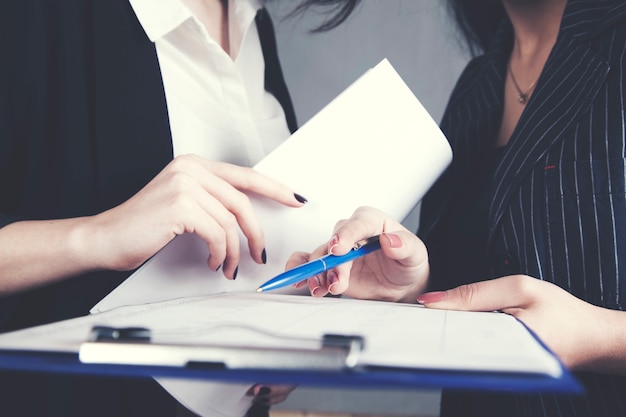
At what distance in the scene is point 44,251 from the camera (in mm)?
580

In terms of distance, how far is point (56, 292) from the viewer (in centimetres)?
68

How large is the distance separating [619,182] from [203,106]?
→ 0.61 meters

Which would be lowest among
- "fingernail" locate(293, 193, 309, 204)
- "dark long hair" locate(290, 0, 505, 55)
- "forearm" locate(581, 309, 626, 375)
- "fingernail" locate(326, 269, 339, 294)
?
"forearm" locate(581, 309, 626, 375)

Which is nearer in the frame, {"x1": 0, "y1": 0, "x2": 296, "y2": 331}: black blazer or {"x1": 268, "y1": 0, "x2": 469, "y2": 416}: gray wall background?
{"x1": 0, "y1": 0, "x2": 296, "y2": 331}: black blazer

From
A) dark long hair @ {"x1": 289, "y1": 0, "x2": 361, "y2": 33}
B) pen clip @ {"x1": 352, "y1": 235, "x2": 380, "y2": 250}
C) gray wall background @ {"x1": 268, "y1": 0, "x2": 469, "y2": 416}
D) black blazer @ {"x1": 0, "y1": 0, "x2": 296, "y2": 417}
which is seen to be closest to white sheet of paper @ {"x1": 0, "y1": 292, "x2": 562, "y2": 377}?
pen clip @ {"x1": 352, "y1": 235, "x2": 380, "y2": 250}

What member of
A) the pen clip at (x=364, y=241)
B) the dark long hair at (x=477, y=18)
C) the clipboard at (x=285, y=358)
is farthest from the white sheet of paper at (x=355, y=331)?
the dark long hair at (x=477, y=18)

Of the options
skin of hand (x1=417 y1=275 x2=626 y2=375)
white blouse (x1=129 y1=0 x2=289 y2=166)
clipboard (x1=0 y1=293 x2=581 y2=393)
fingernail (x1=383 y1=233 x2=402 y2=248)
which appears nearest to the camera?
clipboard (x1=0 y1=293 x2=581 y2=393)

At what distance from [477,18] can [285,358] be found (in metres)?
1.13

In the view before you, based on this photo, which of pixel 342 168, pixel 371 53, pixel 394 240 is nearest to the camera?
pixel 394 240

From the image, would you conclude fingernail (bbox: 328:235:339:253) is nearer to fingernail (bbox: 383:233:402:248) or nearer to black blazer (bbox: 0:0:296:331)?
fingernail (bbox: 383:233:402:248)

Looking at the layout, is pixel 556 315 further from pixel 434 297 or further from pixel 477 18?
pixel 477 18

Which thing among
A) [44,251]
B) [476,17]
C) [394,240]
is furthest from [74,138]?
[476,17]

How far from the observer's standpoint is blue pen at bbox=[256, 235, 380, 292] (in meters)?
0.57

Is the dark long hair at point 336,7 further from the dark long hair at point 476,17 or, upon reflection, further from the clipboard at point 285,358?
the clipboard at point 285,358
